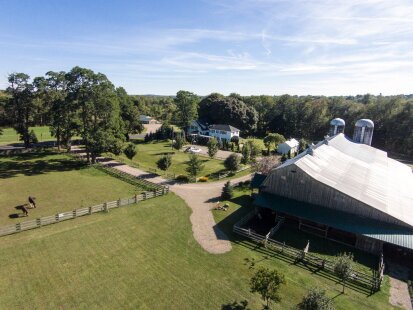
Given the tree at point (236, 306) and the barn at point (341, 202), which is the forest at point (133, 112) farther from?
the tree at point (236, 306)

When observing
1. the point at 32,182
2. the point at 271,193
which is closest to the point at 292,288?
the point at 271,193

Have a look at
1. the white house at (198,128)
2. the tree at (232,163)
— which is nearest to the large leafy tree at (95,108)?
the tree at (232,163)

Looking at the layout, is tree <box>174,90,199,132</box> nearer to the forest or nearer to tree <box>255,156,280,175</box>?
the forest

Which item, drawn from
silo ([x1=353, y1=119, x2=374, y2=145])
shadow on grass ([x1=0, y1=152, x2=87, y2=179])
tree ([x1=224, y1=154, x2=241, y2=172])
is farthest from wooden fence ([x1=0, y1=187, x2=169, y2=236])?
silo ([x1=353, y1=119, x2=374, y2=145])

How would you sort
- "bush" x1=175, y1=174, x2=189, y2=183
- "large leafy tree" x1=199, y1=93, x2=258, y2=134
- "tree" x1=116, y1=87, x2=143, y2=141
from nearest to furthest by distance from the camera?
"bush" x1=175, y1=174, x2=189, y2=183, "tree" x1=116, y1=87, x2=143, y2=141, "large leafy tree" x1=199, y1=93, x2=258, y2=134

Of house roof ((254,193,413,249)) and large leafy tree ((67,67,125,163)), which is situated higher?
large leafy tree ((67,67,125,163))

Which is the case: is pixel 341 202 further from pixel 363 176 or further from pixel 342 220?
pixel 363 176

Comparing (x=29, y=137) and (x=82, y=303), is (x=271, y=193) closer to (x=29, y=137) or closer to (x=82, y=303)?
(x=82, y=303)
